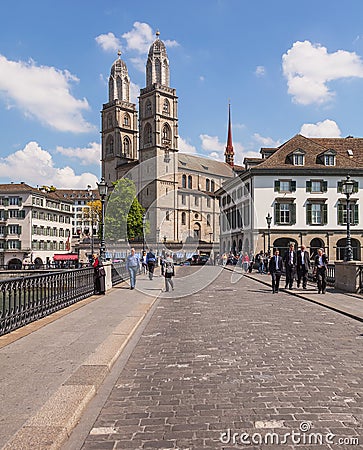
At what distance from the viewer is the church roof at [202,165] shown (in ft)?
375

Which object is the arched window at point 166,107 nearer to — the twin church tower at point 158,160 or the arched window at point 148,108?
the twin church tower at point 158,160

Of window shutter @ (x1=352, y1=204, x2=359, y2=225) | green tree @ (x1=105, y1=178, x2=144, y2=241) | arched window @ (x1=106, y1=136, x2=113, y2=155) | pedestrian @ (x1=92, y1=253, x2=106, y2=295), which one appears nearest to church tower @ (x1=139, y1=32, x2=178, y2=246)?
arched window @ (x1=106, y1=136, x2=113, y2=155)

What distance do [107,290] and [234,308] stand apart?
799cm

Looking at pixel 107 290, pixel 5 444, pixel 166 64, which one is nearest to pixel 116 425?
pixel 5 444

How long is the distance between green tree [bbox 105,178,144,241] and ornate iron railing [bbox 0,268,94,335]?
59745mm

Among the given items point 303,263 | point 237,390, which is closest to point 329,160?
point 303,263

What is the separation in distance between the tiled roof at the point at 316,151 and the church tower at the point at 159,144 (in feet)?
154

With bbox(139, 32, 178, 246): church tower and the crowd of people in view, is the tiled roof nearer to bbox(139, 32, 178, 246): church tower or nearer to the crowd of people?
the crowd of people

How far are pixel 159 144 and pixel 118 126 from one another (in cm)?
1439

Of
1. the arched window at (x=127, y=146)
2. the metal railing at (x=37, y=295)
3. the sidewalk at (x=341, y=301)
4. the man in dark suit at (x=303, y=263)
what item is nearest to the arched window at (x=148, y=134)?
the arched window at (x=127, y=146)

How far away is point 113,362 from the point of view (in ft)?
25.4

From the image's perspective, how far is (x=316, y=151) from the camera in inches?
2094

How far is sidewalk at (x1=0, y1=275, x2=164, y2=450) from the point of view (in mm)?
4629

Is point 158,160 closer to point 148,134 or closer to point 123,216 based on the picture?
point 148,134
